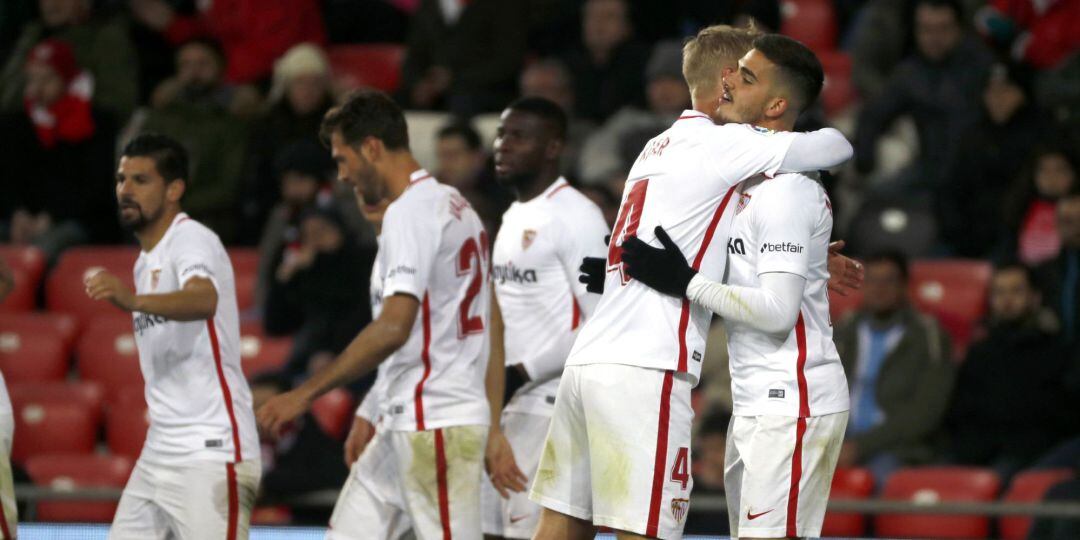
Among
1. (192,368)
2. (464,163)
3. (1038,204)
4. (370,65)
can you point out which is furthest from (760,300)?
(370,65)

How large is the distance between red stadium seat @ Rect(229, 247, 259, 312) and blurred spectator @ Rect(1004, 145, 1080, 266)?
488cm

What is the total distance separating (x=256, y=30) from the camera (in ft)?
42.4

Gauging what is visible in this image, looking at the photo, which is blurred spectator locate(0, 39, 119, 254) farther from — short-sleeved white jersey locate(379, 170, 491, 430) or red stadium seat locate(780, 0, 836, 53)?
short-sleeved white jersey locate(379, 170, 491, 430)

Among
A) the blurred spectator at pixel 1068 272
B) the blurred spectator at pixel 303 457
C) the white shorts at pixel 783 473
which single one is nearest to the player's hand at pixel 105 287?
the white shorts at pixel 783 473

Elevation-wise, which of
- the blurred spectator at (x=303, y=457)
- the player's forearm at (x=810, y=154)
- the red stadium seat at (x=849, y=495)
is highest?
the player's forearm at (x=810, y=154)

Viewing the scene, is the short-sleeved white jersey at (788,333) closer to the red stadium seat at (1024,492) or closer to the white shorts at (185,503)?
the white shorts at (185,503)

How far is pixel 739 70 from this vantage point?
18.1 ft

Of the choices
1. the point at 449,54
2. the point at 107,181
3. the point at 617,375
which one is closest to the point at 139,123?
the point at 107,181

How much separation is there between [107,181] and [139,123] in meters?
0.50

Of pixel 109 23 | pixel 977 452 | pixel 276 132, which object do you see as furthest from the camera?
pixel 109 23

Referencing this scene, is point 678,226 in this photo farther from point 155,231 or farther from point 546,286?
point 155,231

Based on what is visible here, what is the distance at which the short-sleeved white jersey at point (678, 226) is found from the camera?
5328mm

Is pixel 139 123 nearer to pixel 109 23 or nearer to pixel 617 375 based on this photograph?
pixel 109 23

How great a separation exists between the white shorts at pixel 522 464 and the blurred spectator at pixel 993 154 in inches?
190
